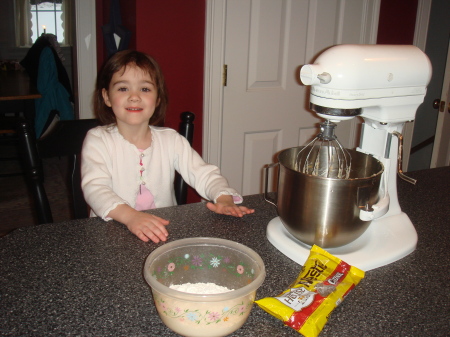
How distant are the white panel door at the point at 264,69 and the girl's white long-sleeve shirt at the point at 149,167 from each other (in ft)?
2.96

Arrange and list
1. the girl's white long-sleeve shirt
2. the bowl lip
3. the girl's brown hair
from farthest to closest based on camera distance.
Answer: the girl's brown hair < the girl's white long-sleeve shirt < the bowl lip

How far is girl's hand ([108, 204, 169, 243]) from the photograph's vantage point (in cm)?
96

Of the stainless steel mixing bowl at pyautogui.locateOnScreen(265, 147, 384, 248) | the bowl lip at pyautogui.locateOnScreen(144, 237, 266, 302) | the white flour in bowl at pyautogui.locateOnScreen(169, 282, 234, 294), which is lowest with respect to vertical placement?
the white flour in bowl at pyautogui.locateOnScreen(169, 282, 234, 294)

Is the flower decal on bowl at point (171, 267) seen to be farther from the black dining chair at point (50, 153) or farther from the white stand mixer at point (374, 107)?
the black dining chair at point (50, 153)

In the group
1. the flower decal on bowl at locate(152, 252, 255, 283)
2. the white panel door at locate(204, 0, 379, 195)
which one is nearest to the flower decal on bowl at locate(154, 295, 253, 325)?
the flower decal on bowl at locate(152, 252, 255, 283)

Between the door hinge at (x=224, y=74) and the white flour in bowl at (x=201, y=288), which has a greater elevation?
the door hinge at (x=224, y=74)

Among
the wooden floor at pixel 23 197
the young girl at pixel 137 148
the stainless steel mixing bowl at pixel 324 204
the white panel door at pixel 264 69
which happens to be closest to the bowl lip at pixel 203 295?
the stainless steel mixing bowl at pixel 324 204

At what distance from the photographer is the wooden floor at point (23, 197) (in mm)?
2900

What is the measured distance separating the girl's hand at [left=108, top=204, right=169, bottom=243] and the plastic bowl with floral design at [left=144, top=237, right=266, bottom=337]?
0.51ft

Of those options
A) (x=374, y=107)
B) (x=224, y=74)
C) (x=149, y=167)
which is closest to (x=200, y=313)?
(x=374, y=107)

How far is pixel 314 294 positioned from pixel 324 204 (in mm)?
174

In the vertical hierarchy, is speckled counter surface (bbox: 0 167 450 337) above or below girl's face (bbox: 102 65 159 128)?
below

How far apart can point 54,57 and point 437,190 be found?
311 centimetres

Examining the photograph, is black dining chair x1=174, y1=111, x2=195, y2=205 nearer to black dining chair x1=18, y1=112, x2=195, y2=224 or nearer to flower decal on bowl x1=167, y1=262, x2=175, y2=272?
black dining chair x1=18, y1=112, x2=195, y2=224
